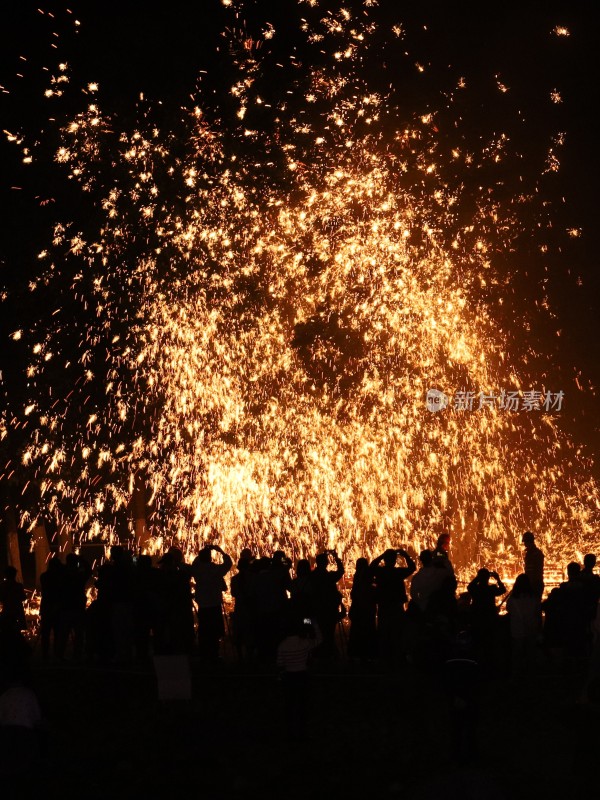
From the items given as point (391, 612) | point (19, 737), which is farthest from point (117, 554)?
point (19, 737)

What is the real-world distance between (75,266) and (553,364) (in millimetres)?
10869

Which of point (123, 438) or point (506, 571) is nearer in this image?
point (123, 438)

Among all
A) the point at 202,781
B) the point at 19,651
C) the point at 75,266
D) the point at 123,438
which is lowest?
the point at 202,781

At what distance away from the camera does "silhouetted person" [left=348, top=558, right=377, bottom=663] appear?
17766mm

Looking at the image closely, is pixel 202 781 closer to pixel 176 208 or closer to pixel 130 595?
pixel 130 595

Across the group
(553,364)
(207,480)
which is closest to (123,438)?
(207,480)

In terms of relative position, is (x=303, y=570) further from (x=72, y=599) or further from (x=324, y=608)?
(x=72, y=599)

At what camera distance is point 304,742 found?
12.9 metres

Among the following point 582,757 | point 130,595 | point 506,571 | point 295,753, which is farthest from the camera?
point 506,571

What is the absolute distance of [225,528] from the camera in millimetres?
29016

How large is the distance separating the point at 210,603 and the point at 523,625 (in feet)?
13.6

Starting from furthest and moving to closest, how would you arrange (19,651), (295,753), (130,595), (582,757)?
(130,595)
(295,753)
(19,651)
(582,757)

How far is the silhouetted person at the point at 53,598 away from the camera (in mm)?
18500

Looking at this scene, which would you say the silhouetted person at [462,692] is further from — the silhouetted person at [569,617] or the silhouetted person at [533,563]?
the silhouetted person at [533,563]
